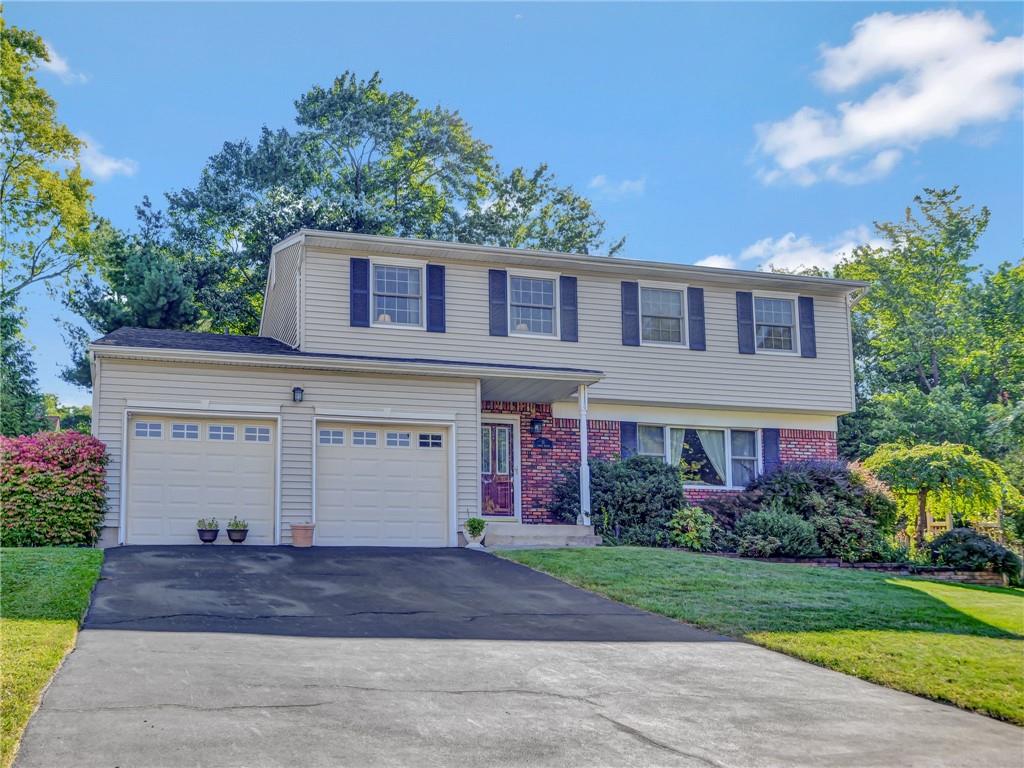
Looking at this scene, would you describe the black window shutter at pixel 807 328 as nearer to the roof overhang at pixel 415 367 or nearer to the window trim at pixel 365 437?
the roof overhang at pixel 415 367

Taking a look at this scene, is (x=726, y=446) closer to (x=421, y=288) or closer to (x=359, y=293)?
(x=421, y=288)

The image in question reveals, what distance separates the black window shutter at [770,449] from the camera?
19.7 metres

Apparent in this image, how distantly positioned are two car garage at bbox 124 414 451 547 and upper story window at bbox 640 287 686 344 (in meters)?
5.28

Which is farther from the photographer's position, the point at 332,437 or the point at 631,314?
the point at 631,314

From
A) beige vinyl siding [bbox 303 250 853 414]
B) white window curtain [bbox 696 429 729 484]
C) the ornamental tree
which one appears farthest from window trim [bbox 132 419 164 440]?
the ornamental tree

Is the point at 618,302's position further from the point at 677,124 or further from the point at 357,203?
the point at 357,203

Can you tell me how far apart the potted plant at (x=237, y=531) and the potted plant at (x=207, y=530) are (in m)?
0.19

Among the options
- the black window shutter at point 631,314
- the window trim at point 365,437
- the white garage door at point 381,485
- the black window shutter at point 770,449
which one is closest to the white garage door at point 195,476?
the white garage door at point 381,485

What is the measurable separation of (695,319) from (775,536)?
483cm

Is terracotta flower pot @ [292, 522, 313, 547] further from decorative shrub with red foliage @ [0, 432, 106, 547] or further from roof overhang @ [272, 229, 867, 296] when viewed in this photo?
roof overhang @ [272, 229, 867, 296]

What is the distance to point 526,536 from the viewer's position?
51.1 feet

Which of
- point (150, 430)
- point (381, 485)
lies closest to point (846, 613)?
point (381, 485)

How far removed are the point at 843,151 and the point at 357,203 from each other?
14.0 metres

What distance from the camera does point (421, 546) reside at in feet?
51.3
